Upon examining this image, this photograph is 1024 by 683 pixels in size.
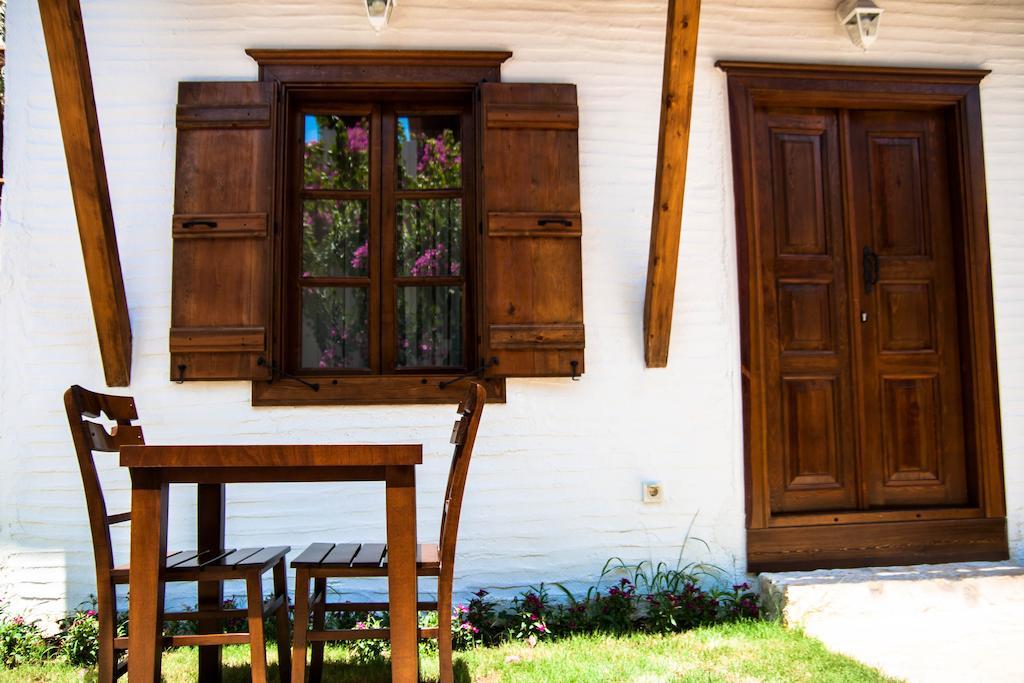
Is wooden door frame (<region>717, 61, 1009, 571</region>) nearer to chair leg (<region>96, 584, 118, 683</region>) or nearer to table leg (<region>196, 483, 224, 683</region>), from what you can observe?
table leg (<region>196, 483, 224, 683</region>)

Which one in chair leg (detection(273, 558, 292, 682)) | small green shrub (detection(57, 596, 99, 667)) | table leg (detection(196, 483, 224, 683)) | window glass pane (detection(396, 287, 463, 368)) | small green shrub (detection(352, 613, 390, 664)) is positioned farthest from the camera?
window glass pane (detection(396, 287, 463, 368))

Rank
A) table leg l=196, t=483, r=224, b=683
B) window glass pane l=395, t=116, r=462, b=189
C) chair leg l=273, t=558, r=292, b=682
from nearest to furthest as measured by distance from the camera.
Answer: table leg l=196, t=483, r=224, b=683
chair leg l=273, t=558, r=292, b=682
window glass pane l=395, t=116, r=462, b=189

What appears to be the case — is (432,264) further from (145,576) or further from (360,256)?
(145,576)

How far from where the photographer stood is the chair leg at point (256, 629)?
2.45 m

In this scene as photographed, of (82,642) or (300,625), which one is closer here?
(300,625)

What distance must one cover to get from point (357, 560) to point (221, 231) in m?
1.84

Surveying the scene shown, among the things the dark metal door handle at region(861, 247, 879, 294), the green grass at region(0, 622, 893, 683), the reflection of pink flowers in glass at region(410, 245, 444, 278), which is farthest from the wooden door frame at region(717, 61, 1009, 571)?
the reflection of pink flowers in glass at region(410, 245, 444, 278)

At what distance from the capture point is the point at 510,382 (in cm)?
386

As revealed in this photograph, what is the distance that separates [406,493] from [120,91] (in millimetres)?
2600

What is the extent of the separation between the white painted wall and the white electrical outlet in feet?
0.16

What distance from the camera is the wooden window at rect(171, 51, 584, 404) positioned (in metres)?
3.74

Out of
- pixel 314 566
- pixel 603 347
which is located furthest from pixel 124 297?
pixel 603 347

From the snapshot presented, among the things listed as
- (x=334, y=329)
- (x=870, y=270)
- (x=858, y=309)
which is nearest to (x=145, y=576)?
(x=334, y=329)

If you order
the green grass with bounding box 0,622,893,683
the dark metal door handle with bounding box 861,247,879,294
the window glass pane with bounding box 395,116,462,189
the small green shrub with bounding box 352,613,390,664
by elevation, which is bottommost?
the green grass with bounding box 0,622,893,683
